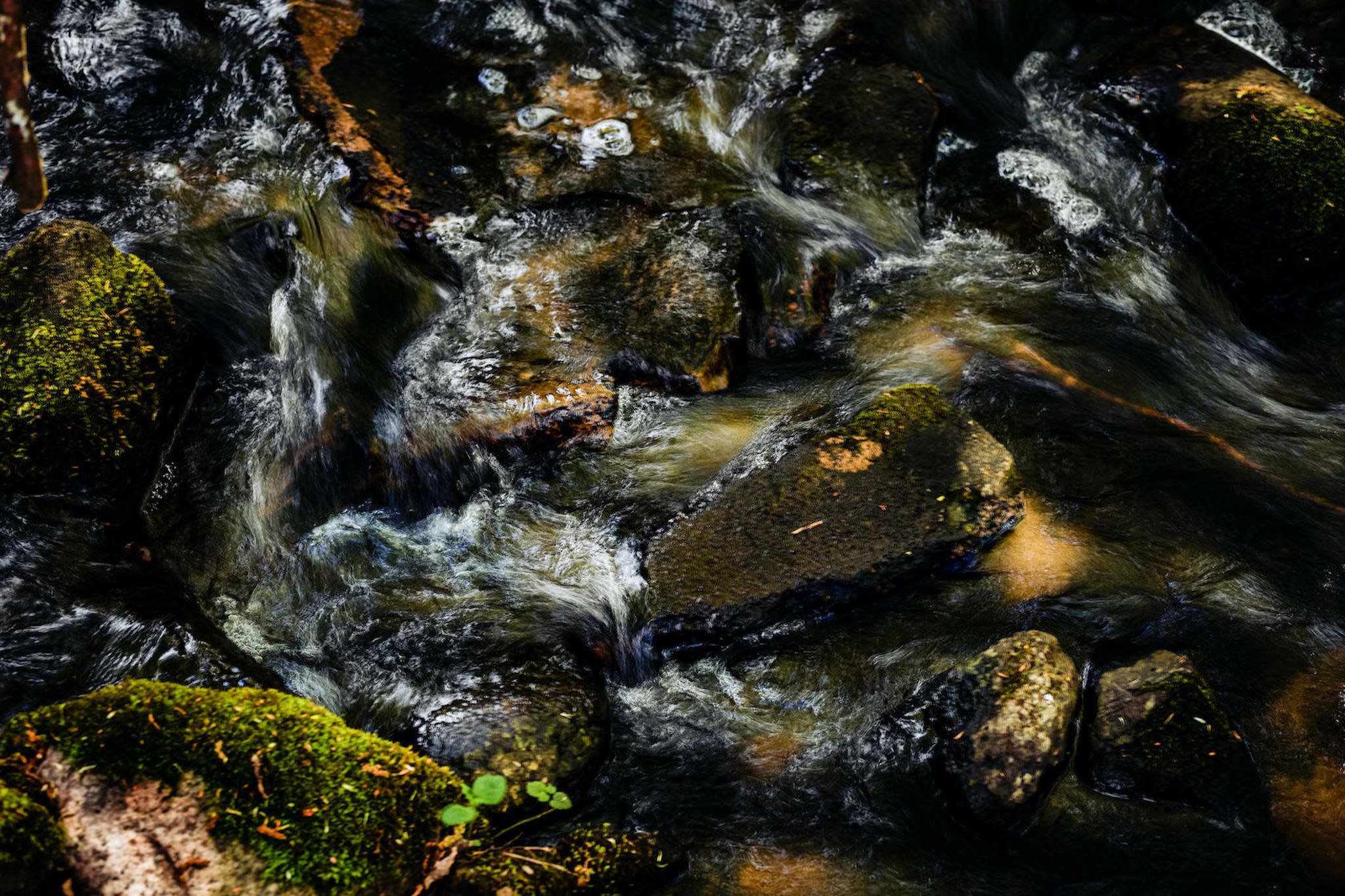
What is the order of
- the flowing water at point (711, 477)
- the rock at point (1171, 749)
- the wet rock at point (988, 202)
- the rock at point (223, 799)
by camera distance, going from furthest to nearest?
the wet rock at point (988, 202)
the flowing water at point (711, 477)
the rock at point (1171, 749)
the rock at point (223, 799)

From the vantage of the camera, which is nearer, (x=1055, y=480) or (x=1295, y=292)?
(x=1055, y=480)

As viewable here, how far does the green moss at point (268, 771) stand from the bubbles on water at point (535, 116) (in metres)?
4.34

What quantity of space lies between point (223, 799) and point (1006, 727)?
2616mm

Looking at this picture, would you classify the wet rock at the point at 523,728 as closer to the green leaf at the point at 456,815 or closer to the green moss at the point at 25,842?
the green leaf at the point at 456,815

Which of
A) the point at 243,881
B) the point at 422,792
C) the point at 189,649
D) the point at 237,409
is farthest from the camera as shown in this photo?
the point at 237,409

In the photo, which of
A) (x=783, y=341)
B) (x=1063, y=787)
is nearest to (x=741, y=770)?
(x=1063, y=787)

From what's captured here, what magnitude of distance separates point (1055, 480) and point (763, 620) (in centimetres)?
163

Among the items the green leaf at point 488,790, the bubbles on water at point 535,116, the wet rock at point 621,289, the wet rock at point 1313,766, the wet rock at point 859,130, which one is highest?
the bubbles on water at point 535,116

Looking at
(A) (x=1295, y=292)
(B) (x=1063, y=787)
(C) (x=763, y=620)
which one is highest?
(A) (x=1295, y=292)

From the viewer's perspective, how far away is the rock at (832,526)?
12.6 ft

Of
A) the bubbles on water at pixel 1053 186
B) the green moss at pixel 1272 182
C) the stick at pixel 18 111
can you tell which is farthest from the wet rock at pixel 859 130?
the stick at pixel 18 111

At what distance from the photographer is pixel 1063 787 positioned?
131 inches

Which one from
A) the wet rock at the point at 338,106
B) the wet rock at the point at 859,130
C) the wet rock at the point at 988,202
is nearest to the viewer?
the wet rock at the point at 338,106

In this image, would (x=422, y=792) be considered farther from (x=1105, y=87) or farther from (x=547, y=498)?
(x=1105, y=87)
